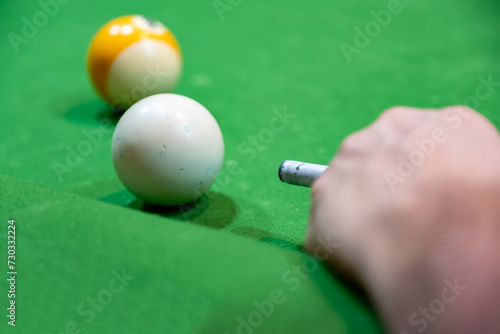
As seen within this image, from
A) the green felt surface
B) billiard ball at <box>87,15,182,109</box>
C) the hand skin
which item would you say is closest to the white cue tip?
the green felt surface

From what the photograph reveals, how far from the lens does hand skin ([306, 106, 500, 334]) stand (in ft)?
3.05

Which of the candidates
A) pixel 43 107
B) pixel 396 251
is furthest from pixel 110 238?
pixel 43 107

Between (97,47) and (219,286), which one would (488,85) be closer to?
(97,47)

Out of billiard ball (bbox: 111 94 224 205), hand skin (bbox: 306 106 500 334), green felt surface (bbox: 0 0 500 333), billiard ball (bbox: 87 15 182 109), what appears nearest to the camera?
hand skin (bbox: 306 106 500 334)

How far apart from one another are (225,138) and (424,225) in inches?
55.2

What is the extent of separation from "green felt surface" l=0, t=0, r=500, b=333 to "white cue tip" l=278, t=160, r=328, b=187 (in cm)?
17

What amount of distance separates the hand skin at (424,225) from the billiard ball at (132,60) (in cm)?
140

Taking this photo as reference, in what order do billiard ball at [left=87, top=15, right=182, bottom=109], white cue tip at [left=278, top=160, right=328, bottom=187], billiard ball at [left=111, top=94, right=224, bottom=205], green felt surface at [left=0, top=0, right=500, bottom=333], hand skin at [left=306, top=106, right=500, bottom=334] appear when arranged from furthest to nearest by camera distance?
billiard ball at [left=87, top=15, right=182, bottom=109] < billiard ball at [left=111, top=94, right=224, bottom=205] < white cue tip at [left=278, top=160, right=328, bottom=187] < green felt surface at [left=0, top=0, right=500, bottom=333] < hand skin at [left=306, top=106, right=500, bottom=334]

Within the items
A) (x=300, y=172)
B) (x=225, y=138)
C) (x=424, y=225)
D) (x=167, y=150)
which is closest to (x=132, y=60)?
(x=225, y=138)

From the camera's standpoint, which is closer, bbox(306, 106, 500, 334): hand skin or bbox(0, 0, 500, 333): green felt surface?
bbox(306, 106, 500, 334): hand skin

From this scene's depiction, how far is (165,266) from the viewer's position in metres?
1.14

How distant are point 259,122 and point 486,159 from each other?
1.50 meters

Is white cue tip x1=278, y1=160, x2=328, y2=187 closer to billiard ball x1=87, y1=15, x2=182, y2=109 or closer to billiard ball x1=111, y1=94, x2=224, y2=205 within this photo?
billiard ball x1=111, y1=94, x2=224, y2=205

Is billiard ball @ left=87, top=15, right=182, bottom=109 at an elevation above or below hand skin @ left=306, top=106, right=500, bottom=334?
below
